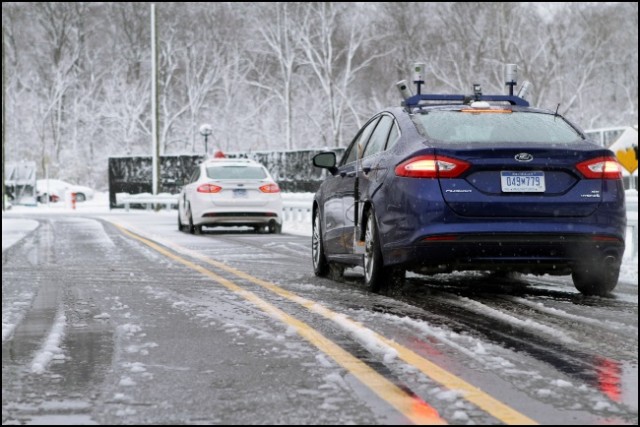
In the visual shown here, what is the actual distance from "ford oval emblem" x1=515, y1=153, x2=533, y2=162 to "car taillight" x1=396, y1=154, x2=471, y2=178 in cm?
36

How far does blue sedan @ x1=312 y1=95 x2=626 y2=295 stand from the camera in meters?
8.03

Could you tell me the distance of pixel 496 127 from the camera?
8.58 metres

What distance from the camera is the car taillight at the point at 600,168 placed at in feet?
26.9

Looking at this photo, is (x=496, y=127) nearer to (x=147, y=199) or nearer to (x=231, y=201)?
(x=231, y=201)

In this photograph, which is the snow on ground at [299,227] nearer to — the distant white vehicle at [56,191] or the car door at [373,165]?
the car door at [373,165]

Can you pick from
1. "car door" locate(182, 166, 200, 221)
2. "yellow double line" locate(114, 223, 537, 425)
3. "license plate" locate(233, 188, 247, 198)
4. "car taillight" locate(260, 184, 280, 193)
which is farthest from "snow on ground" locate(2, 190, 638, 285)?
"yellow double line" locate(114, 223, 537, 425)

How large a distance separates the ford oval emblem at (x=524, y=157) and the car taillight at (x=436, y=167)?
357 millimetres

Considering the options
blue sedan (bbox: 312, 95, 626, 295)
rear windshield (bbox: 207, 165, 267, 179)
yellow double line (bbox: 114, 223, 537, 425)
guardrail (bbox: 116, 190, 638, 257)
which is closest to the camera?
yellow double line (bbox: 114, 223, 537, 425)

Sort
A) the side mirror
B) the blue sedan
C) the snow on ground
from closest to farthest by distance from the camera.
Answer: the blue sedan, the side mirror, the snow on ground

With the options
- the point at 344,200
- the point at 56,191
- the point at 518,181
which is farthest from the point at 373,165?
the point at 56,191

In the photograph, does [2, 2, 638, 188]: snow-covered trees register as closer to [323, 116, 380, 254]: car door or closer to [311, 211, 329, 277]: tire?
[311, 211, 329, 277]: tire

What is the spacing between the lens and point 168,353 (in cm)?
597

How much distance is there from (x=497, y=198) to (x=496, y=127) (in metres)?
0.78

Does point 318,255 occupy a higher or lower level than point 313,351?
higher
